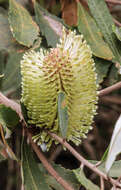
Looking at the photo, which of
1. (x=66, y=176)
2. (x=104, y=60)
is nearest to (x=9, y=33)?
(x=104, y=60)

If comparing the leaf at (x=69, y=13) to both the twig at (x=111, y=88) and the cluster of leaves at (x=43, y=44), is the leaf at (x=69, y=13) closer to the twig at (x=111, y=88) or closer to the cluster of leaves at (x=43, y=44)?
the cluster of leaves at (x=43, y=44)

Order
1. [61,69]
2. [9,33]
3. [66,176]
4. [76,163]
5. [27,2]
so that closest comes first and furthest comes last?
[61,69], [66,176], [9,33], [27,2], [76,163]

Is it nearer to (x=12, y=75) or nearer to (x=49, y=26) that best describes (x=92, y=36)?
(x=49, y=26)

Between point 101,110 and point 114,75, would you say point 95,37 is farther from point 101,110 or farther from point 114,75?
point 101,110

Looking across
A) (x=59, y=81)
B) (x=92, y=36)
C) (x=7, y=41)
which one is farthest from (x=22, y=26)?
(x=59, y=81)

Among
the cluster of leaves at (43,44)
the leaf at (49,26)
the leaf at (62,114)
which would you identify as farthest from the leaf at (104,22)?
the leaf at (62,114)

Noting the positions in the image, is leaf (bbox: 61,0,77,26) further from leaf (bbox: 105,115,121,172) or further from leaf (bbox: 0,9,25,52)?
leaf (bbox: 105,115,121,172)

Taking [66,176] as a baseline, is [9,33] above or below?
above
